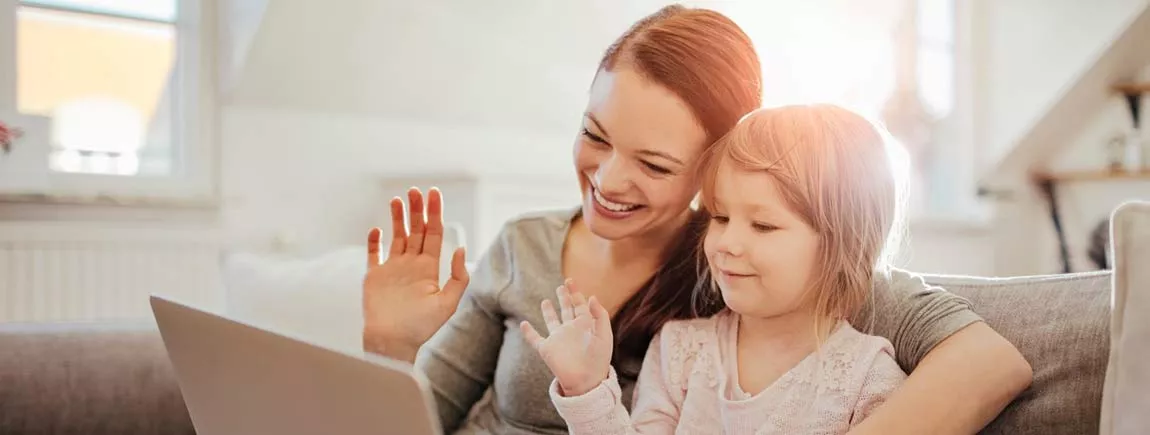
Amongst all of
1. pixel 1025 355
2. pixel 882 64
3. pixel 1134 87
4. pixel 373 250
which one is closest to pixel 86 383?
pixel 373 250

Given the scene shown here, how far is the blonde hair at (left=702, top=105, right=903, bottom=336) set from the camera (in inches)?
35.8

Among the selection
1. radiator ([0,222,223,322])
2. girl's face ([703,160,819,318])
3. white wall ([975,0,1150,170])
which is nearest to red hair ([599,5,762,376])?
girl's face ([703,160,819,318])

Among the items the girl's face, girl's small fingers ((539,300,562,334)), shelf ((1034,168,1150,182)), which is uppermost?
the girl's face

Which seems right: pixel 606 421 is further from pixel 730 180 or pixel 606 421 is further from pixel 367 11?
pixel 367 11

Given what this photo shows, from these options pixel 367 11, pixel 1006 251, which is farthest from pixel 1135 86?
pixel 367 11

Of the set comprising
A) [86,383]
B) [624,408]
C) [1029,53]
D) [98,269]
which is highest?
[1029,53]

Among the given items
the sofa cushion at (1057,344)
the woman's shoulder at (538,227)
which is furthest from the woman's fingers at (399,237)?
the sofa cushion at (1057,344)

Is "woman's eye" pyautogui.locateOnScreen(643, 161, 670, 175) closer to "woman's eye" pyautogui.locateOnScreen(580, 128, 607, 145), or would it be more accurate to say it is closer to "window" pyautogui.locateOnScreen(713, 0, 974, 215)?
"woman's eye" pyautogui.locateOnScreen(580, 128, 607, 145)

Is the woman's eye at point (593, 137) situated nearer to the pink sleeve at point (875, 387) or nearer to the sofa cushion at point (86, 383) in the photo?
the pink sleeve at point (875, 387)

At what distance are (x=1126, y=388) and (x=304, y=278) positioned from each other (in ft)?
4.29

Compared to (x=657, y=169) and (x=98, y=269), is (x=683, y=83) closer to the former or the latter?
(x=657, y=169)

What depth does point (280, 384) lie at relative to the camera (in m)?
0.63

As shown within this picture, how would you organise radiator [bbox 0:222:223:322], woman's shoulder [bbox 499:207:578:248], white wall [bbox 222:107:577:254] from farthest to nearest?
white wall [bbox 222:107:577:254], radiator [bbox 0:222:223:322], woman's shoulder [bbox 499:207:578:248]

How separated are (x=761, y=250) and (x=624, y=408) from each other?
20cm
